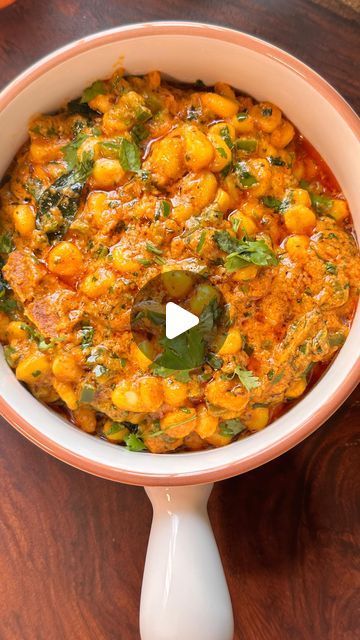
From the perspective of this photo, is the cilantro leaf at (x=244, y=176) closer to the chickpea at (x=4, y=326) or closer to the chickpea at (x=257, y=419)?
the chickpea at (x=257, y=419)

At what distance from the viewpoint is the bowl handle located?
1.87 m

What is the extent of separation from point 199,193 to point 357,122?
0.41 metres

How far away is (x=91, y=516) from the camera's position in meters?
2.29

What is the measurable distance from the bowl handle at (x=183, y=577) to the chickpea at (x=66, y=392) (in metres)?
0.30

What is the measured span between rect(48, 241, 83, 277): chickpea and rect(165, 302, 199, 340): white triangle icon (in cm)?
25

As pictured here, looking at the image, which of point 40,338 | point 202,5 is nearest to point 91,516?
point 40,338

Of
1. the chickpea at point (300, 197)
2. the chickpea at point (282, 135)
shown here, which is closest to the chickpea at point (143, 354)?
the chickpea at point (300, 197)

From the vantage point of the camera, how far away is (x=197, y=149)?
5.91 feet

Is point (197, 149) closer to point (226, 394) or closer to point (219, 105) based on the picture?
point (219, 105)

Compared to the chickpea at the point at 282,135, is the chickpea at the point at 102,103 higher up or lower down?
lower down

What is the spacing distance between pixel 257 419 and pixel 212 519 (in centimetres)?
49

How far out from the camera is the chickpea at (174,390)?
184 cm

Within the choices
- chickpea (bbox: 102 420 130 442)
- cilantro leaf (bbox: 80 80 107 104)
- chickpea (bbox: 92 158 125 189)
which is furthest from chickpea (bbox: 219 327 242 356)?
cilantro leaf (bbox: 80 80 107 104)
